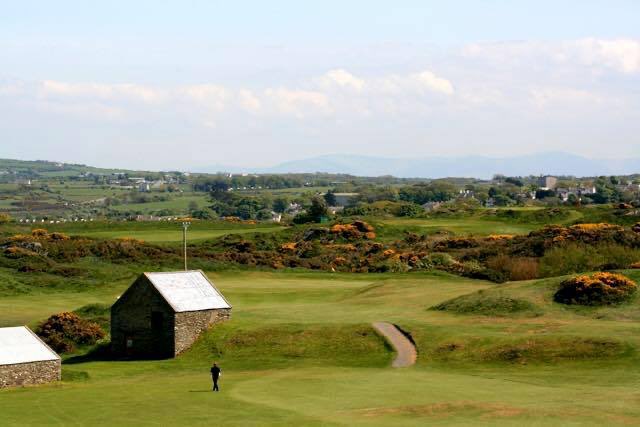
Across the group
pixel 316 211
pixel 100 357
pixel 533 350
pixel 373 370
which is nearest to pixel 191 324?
pixel 100 357

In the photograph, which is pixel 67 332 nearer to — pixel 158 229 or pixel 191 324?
pixel 191 324

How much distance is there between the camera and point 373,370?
178 ft

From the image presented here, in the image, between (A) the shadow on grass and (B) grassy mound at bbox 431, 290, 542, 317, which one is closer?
(A) the shadow on grass

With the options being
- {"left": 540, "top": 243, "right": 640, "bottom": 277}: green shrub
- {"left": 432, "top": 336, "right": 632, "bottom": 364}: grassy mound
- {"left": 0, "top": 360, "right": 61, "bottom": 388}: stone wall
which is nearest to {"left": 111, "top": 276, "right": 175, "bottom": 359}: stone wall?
{"left": 0, "top": 360, "right": 61, "bottom": 388}: stone wall

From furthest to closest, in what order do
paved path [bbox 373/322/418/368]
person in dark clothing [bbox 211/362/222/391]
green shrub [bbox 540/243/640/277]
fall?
green shrub [bbox 540/243/640/277], paved path [bbox 373/322/418/368], person in dark clothing [bbox 211/362/222/391]

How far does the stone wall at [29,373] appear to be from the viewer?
2092 inches

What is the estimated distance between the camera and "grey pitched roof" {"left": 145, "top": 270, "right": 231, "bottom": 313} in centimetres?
6612

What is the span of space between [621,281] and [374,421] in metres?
31.9

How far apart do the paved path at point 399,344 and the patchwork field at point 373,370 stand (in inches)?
22.0

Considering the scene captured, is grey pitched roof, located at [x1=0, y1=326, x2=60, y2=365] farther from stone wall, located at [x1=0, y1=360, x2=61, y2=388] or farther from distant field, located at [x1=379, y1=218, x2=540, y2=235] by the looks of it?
distant field, located at [x1=379, y1=218, x2=540, y2=235]

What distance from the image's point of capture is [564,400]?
4194 cm

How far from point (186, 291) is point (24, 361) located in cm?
1532

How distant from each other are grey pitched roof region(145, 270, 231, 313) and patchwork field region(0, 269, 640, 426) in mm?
1890

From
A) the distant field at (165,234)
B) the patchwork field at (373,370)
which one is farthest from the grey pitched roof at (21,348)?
the distant field at (165,234)
